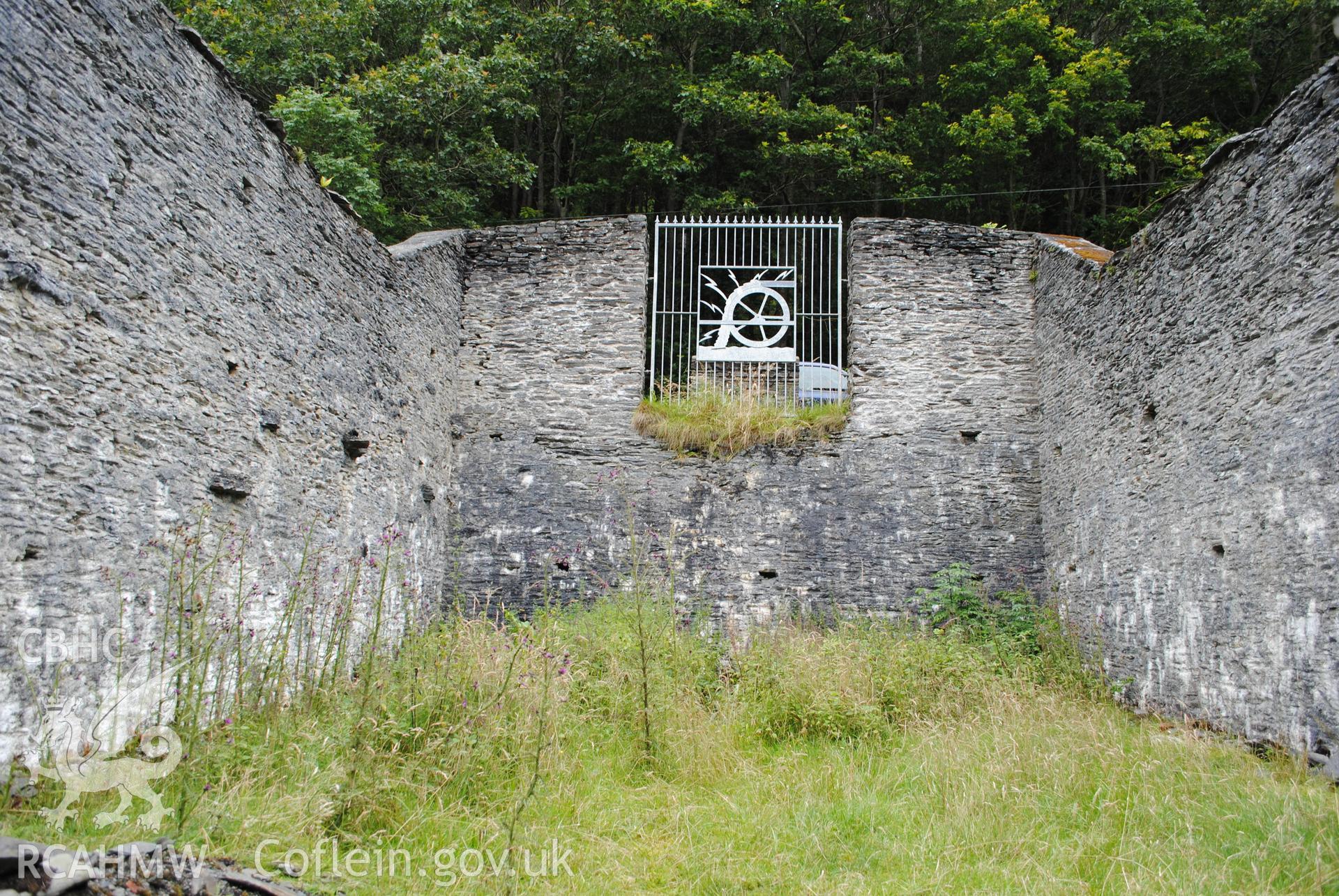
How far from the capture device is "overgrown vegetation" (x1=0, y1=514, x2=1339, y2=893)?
3.14m

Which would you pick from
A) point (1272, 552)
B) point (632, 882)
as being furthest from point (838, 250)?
point (632, 882)

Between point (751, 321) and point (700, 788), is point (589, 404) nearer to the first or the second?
point (751, 321)

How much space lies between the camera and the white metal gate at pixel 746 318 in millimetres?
8828

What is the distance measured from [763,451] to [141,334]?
18.1ft

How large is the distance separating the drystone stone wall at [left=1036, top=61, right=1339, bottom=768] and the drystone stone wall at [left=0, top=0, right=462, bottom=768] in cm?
581

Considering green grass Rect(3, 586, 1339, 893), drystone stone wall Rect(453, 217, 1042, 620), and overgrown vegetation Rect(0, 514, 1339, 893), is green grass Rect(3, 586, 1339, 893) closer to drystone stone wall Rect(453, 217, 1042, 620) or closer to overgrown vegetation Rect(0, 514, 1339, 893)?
overgrown vegetation Rect(0, 514, 1339, 893)

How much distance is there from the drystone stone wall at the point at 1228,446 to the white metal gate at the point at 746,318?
2886 millimetres

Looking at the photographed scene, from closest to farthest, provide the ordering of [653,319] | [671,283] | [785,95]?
1. [653,319]
2. [671,283]
3. [785,95]

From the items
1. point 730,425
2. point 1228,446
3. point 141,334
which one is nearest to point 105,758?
point 141,334

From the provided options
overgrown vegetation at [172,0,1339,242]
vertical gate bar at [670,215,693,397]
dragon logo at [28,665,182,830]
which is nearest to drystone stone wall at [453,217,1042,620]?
vertical gate bar at [670,215,693,397]

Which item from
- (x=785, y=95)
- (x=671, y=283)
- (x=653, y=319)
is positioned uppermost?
(x=785, y=95)

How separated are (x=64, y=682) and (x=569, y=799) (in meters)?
2.22

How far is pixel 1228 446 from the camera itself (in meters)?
4.90

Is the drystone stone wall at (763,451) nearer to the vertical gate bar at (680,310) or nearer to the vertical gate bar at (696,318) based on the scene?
the vertical gate bar at (680,310)
